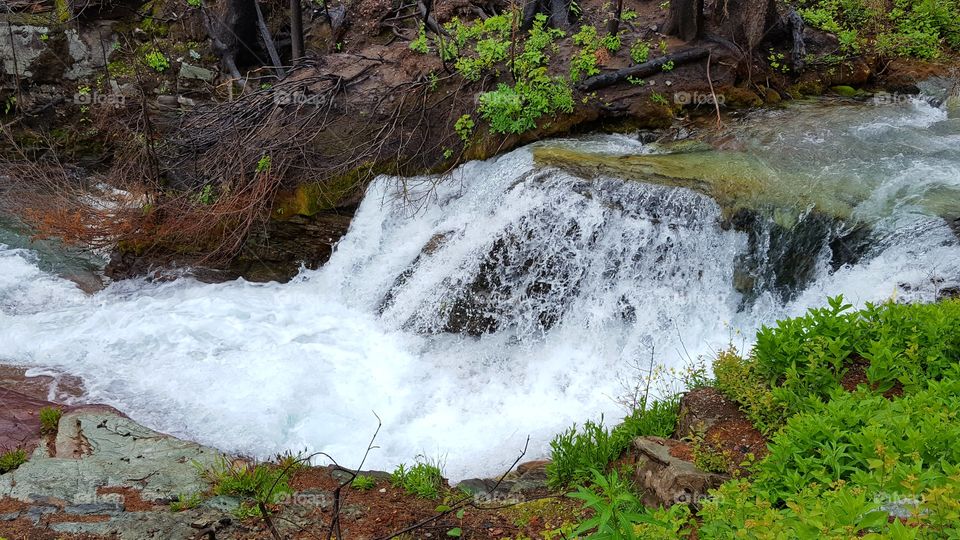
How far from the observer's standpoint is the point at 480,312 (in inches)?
312

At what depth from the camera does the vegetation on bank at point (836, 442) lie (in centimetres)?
288

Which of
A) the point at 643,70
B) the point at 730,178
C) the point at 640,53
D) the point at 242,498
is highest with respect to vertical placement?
the point at 640,53

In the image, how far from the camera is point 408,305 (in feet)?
27.1

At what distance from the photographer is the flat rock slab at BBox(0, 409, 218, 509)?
5312 mm

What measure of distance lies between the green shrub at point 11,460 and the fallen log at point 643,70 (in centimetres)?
719

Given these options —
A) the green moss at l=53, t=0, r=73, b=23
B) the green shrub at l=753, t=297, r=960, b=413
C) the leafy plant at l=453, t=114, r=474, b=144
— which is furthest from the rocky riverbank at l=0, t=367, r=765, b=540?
the green moss at l=53, t=0, r=73, b=23

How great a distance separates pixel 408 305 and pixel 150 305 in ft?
10.3

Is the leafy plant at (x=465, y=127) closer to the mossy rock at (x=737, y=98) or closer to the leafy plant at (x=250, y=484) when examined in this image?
the mossy rock at (x=737, y=98)

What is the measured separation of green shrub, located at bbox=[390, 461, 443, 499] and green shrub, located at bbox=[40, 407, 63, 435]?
3088 mm

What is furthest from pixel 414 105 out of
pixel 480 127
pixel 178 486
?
pixel 178 486

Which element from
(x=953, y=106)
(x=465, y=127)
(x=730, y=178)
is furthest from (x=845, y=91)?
(x=465, y=127)

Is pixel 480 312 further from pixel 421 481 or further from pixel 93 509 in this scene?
pixel 93 509

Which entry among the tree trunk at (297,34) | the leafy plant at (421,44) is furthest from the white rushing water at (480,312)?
the tree trunk at (297,34)

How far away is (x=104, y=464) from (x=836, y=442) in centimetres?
516
